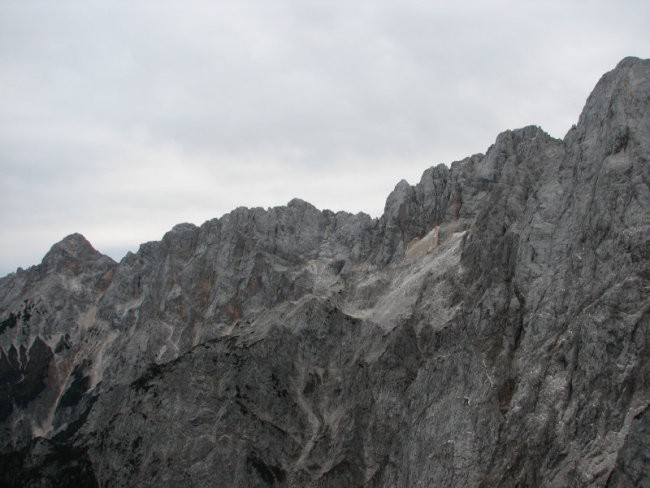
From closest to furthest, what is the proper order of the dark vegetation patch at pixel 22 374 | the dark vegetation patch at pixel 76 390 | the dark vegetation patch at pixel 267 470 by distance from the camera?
1. the dark vegetation patch at pixel 267 470
2. the dark vegetation patch at pixel 76 390
3. the dark vegetation patch at pixel 22 374

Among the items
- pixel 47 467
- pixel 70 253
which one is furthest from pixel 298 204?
pixel 70 253

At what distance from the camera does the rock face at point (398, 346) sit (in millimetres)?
62188

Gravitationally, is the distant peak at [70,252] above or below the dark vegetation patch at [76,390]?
above

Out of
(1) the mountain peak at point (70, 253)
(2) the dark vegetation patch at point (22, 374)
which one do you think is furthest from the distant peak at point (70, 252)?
(2) the dark vegetation patch at point (22, 374)

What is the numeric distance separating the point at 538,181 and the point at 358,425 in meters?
37.6

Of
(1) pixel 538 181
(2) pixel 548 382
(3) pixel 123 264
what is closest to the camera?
(2) pixel 548 382

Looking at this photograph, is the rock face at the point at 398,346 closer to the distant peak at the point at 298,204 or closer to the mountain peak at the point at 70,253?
the distant peak at the point at 298,204

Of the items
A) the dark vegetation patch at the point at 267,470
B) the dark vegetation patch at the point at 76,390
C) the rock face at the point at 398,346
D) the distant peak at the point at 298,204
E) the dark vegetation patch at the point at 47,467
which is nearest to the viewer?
the rock face at the point at 398,346

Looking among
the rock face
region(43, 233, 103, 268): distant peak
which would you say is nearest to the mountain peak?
region(43, 233, 103, 268): distant peak

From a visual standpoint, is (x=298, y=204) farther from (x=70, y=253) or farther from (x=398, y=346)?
(x=70, y=253)

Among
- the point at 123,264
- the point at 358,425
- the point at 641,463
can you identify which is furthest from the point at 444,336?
the point at 123,264

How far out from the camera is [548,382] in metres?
64.1

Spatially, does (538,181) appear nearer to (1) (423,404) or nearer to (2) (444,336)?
(2) (444,336)

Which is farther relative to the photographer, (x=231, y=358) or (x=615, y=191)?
(x=231, y=358)
